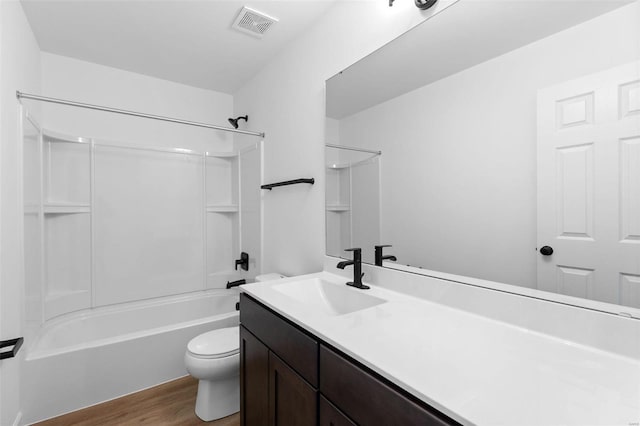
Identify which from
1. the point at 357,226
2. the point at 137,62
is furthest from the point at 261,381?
the point at 137,62

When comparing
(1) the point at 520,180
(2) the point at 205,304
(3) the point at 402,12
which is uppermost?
(3) the point at 402,12

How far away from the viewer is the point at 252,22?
181 centimetres

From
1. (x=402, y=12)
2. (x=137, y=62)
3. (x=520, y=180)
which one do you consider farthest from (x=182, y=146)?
(x=520, y=180)

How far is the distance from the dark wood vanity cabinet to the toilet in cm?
36

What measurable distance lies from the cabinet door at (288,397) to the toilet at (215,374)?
0.69 metres

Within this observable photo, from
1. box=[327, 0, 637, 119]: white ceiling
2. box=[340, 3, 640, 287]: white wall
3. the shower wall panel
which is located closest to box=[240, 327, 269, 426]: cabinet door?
box=[340, 3, 640, 287]: white wall

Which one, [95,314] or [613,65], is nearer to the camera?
[613,65]

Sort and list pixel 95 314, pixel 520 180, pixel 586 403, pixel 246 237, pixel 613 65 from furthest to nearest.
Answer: pixel 246 237 → pixel 95 314 → pixel 520 180 → pixel 613 65 → pixel 586 403

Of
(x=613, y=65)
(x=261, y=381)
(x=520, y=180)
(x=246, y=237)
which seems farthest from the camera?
(x=246, y=237)

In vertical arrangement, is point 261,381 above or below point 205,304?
above

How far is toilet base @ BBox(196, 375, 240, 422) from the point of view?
5.53 feet

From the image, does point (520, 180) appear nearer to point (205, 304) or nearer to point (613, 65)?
point (613, 65)

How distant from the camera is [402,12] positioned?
126 cm

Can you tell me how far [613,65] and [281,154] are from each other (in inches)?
69.8
